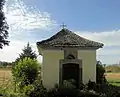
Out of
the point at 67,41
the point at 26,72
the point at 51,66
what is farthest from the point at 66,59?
the point at 26,72

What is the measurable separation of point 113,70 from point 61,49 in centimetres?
7233

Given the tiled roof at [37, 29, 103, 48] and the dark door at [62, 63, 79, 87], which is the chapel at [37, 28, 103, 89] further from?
the dark door at [62, 63, 79, 87]

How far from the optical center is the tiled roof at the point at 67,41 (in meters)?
21.9

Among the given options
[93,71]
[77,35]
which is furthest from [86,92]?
[77,35]

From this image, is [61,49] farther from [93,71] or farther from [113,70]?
[113,70]

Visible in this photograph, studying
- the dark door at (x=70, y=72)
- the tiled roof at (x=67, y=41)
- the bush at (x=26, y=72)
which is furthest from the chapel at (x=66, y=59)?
the bush at (x=26, y=72)

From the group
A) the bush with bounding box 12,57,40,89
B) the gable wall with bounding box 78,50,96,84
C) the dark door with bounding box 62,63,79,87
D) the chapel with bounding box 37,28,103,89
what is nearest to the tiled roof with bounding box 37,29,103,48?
the chapel with bounding box 37,28,103,89

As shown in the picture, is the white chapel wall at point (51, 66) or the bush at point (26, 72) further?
the bush at point (26, 72)

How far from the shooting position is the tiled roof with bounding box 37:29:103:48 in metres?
21.9

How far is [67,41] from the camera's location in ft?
74.4

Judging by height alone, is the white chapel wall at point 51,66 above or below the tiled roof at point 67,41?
below

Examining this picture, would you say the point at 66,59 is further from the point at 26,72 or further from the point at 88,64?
the point at 26,72

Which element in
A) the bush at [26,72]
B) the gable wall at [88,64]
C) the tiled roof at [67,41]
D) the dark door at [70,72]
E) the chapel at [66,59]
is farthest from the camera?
the bush at [26,72]

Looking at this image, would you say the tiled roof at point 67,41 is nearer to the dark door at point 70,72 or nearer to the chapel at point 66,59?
the chapel at point 66,59
